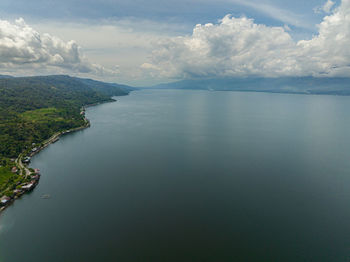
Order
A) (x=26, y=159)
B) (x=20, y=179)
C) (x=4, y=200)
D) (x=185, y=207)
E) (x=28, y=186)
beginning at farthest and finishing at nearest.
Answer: (x=26, y=159)
(x=20, y=179)
(x=28, y=186)
(x=4, y=200)
(x=185, y=207)

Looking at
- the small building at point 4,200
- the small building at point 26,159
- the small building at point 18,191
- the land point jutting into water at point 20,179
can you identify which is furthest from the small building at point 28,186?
the small building at point 26,159

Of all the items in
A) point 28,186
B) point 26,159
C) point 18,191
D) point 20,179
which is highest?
point 26,159

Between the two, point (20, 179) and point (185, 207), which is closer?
point (185, 207)

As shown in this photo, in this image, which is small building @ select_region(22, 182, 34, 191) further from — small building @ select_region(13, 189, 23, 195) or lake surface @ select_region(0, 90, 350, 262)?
lake surface @ select_region(0, 90, 350, 262)

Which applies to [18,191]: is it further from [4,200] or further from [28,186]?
[4,200]

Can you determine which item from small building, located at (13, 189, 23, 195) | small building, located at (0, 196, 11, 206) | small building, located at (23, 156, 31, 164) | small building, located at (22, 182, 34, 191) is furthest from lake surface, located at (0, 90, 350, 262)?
small building, located at (23, 156, 31, 164)

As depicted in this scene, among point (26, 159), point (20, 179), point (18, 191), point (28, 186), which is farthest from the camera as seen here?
point (26, 159)

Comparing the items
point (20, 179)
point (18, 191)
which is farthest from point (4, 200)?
point (20, 179)

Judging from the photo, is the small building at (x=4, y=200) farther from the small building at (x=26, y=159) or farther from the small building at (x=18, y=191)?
the small building at (x=26, y=159)

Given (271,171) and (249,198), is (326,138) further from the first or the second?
(249,198)
